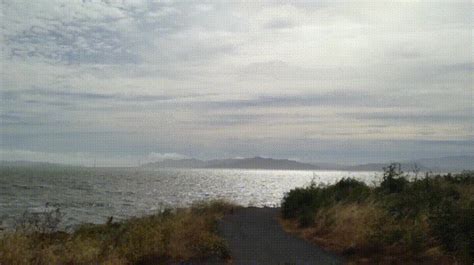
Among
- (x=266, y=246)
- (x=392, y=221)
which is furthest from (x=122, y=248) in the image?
(x=392, y=221)

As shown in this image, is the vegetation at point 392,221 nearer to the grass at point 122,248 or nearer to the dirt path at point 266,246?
the dirt path at point 266,246

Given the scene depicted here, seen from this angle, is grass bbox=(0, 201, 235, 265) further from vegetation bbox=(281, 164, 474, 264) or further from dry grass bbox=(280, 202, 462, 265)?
vegetation bbox=(281, 164, 474, 264)

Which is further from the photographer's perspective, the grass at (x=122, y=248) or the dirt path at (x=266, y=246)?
the dirt path at (x=266, y=246)

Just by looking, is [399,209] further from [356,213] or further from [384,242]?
[384,242]

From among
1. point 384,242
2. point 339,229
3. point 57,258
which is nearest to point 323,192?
point 339,229

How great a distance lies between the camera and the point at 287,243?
15375 millimetres

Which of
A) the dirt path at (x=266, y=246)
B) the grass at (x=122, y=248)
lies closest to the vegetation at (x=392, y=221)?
the dirt path at (x=266, y=246)

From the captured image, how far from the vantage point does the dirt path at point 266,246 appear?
1243 cm

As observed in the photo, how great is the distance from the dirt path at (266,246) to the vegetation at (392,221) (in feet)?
2.73

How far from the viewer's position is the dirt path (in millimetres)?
12430

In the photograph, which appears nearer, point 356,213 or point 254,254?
point 254,254

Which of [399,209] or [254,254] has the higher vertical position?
[399,209]

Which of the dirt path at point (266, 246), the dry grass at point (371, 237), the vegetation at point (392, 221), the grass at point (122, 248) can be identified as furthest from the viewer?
the dirt path at point (266, 246)

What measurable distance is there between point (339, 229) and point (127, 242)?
25.5ft
